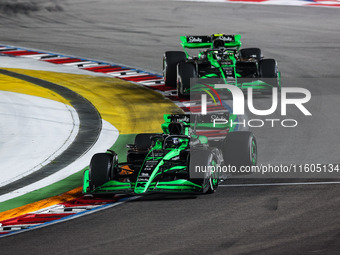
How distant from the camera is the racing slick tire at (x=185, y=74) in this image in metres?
21.5

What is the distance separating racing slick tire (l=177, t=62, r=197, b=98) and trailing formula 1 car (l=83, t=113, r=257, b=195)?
6621mm

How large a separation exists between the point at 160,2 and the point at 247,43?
9.51 m

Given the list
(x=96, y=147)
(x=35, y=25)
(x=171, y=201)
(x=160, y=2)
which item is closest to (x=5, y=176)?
(x=96, y=147)

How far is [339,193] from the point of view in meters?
13.6

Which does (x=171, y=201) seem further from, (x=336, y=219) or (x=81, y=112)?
(x=81, y=112)

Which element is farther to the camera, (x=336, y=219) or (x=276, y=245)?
(x=336, y=219)

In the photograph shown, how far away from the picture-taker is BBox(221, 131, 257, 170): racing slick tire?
14.6 m

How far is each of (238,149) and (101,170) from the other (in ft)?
8.20

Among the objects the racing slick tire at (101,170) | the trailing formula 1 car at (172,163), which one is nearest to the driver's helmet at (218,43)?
the trailing formula 1 car at (172,163)

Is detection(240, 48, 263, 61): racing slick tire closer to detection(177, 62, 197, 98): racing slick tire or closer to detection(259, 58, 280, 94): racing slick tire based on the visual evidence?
detection(259, 58, 280, 94): racing slick tire

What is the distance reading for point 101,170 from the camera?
13.6 meters

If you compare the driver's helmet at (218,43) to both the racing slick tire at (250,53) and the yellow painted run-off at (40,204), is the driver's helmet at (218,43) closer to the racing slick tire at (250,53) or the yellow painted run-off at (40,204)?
the racing slick tire at (250,53)

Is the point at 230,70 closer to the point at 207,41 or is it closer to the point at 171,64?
the point at 207,41

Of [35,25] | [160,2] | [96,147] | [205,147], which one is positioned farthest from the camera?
[160,2]
